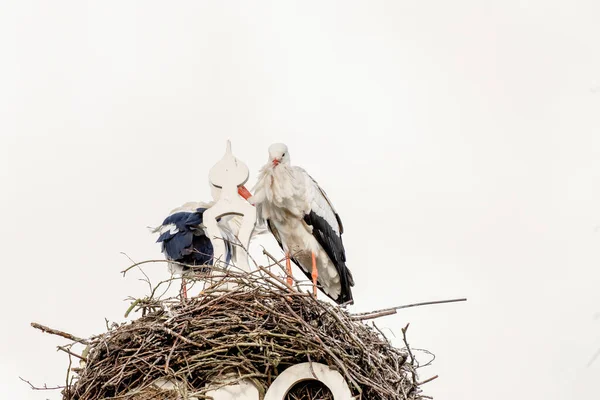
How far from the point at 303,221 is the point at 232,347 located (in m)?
1.97

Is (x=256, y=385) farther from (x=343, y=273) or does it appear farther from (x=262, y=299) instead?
(x=343, y=273)

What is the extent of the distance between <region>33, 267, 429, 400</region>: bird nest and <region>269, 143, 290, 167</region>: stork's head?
1571 millimetres

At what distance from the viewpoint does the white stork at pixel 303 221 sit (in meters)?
7.05

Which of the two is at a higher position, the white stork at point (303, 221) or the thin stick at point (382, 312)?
the white stork at point (303, 221)

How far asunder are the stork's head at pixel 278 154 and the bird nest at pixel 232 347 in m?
1.57

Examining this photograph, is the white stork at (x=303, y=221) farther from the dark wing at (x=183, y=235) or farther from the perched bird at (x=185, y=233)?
the dark wing at (x=183, y=235)

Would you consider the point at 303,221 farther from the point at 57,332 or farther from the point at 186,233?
the point at 57,332

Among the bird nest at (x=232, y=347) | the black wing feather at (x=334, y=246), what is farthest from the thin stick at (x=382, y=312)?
the black wing feather at (x=334, y=246)

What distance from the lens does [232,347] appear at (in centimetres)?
547

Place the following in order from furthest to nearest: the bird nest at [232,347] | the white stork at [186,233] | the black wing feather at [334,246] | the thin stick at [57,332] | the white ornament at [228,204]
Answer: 1. the white stork at [186,233]
2. the black wing feather at [334,246]
3. the white ornament at [228,204]
4. the thin stick at [57,332]
5. the bird nest at [232,347]

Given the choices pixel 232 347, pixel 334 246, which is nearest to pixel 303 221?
pixel 334 246

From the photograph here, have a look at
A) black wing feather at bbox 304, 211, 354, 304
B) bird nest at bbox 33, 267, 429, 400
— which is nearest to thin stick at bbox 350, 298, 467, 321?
bird nest at bbox 33, 267, 429, 400

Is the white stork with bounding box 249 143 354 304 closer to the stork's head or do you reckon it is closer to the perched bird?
the stork's head

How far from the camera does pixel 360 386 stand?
543 centimetres
